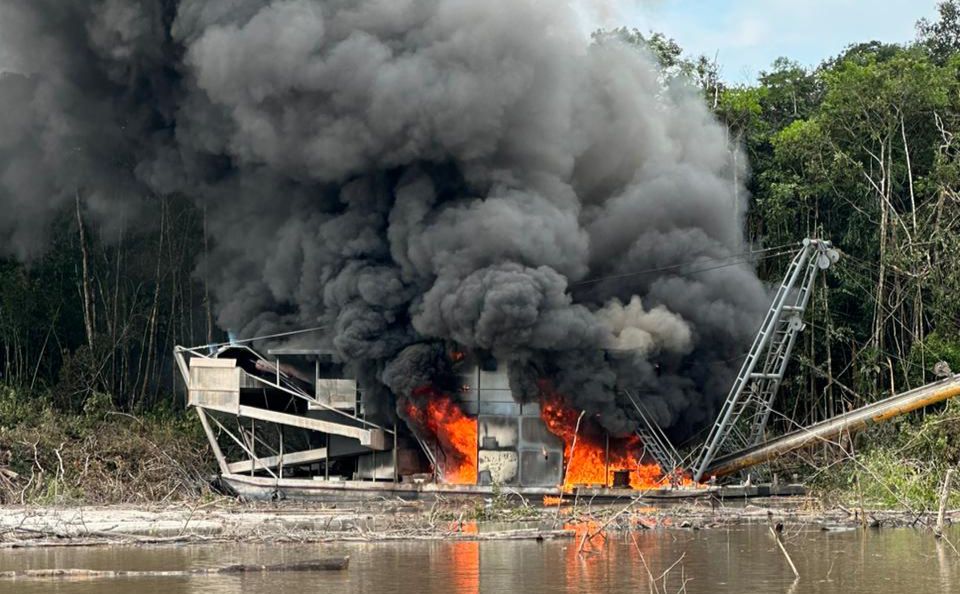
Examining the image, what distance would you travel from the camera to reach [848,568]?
28.4 m

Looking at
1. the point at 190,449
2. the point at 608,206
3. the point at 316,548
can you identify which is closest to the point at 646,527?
the point at 316,548

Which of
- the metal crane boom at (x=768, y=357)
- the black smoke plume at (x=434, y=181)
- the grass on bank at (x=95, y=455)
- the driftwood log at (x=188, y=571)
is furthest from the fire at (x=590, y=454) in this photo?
the driftwood log at (x=188, y=571)

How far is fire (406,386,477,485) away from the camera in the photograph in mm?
44062

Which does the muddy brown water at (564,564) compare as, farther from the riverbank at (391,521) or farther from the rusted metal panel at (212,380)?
the rusted metal panel at (212,380)

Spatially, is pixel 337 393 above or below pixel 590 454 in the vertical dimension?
above

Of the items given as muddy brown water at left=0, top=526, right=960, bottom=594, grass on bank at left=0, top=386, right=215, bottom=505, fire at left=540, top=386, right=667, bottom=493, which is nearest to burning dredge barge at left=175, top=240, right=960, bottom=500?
fire at left=540, top=386, right=667, bottom=493

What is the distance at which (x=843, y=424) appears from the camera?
41.0 metres

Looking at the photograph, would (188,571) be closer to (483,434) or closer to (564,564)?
(564,564)

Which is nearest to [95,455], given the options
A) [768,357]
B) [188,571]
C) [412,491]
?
[412,491]

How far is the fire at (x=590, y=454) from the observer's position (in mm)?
43719

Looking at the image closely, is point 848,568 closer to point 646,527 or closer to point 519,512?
point 646,527

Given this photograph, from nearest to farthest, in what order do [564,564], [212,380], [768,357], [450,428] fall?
[564,564] < [768,357] < [450,428] < [212,380]

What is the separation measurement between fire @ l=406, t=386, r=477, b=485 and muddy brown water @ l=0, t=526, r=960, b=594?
965cm

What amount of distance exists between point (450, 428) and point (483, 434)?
95 centimetres
